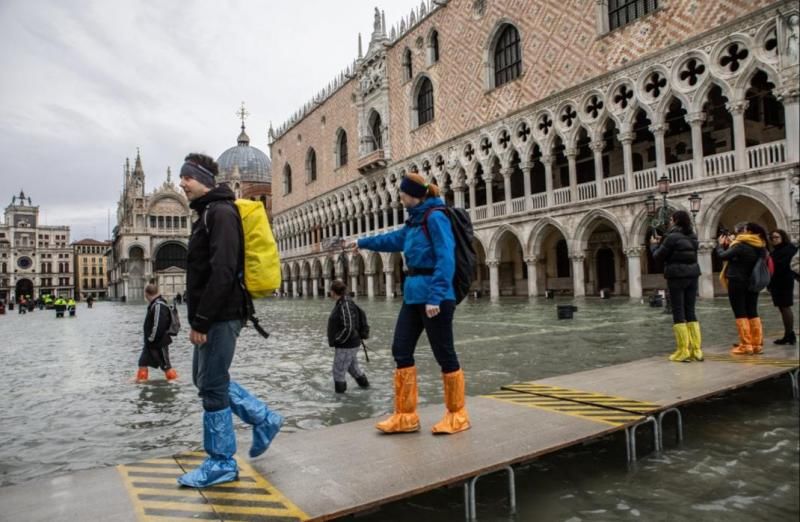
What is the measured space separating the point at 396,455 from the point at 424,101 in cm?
3345

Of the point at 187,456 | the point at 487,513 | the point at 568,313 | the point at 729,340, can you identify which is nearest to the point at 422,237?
the point at 487,513

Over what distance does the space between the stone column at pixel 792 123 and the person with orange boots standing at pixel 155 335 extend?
1766cm

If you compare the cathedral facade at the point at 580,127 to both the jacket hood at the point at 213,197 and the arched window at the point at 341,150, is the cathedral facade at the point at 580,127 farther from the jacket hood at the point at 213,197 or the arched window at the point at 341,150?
the jacket hood at the point at 213,197

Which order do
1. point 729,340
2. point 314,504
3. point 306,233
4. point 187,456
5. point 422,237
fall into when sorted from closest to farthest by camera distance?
point 314,504 < point 187,456 < point 422,237 < point 729,340 < point 306,233

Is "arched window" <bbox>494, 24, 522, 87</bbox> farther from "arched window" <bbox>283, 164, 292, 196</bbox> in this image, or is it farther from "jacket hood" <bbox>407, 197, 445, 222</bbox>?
"arched window" <bbox>283, 164, 292, 196</bbox>

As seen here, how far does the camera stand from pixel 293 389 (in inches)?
272

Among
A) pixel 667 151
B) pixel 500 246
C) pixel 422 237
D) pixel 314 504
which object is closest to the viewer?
pixel 314 504

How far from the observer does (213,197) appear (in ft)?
11.5

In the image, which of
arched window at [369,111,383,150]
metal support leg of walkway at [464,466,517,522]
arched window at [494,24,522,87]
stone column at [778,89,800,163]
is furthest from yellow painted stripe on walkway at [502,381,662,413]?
arched window at [369,111,383,150]

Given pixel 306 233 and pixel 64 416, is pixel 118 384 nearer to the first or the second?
pixel 64 416

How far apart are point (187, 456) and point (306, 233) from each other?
161ft

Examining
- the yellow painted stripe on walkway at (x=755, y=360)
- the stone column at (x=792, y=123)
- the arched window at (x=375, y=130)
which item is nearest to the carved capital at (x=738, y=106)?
the stone column at (x=792, y=123)

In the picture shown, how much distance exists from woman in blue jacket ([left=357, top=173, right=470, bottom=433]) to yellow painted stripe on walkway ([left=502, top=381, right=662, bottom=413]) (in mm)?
1248

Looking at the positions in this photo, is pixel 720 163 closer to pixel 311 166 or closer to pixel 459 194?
pixel 459 194
